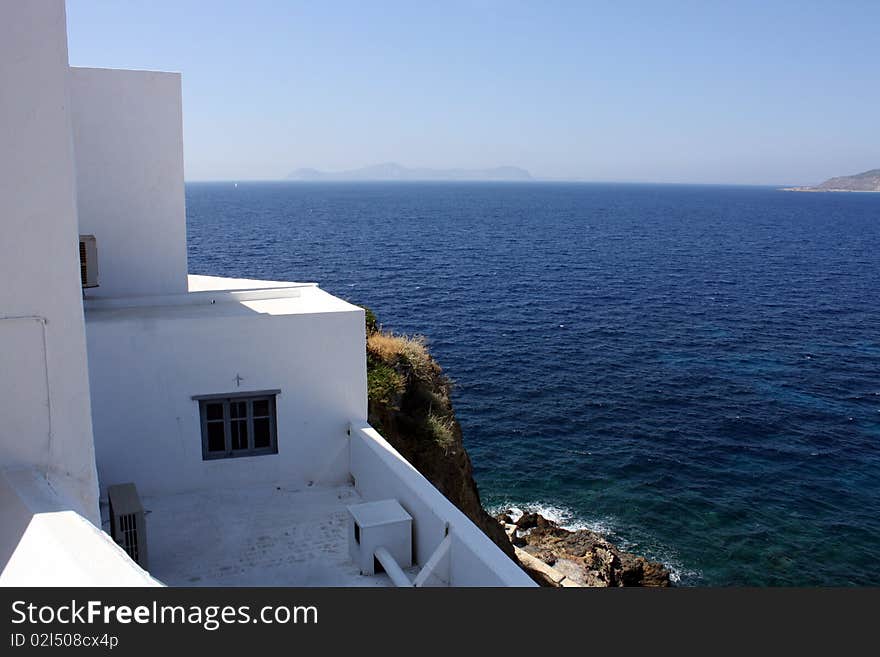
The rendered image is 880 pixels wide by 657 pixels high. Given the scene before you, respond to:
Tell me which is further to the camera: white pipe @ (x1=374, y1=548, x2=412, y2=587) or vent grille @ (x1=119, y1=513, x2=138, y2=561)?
vent grille @ (x1=119, y1=513, x2=138, y2=561)

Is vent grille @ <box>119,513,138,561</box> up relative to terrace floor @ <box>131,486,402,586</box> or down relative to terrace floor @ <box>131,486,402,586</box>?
up

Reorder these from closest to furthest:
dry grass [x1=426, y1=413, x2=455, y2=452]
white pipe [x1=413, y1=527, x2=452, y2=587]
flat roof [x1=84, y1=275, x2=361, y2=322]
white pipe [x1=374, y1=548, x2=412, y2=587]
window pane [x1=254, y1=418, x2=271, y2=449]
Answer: white pipe [x1=413, y1=527, x2=452, y2=587]
white pipe [x1=374, y1=548, x2=412, y2=587]
flat roof [x1=84, y1=275, x2=361, y2=322]
window pane [x1=254, y1=418, x2=271, y2=449]
dry grass [x1=426, y1=413, x2=455, y2=452]

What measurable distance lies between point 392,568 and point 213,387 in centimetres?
353

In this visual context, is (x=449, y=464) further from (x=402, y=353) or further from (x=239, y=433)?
(x=239, y=433)

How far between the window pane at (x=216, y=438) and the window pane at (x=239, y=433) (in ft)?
0.42

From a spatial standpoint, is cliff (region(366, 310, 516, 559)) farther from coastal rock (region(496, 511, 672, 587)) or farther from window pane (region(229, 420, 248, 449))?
window pane (region(229, 420, 248, 449))

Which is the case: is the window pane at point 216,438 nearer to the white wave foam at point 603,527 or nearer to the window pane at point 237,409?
the window pane at point 237,409

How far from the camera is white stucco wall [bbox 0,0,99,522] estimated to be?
16.2ft

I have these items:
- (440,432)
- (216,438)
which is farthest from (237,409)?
(440,432)

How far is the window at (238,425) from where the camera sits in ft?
33.2

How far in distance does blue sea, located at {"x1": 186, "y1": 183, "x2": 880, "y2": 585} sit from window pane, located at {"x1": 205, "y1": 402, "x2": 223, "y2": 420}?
1454 cm

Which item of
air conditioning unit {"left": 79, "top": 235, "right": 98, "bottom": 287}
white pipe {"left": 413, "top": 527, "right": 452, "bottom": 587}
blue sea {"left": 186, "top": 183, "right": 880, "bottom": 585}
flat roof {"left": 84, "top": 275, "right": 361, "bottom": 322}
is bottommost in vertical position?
blue sea {"left": 186, "top": 183, "right": 880, "bottom": 585}

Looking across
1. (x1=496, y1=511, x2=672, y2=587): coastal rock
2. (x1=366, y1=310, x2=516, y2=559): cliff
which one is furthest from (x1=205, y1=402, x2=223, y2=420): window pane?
(x1=496, y1=511, x2=672, y2=587): coastal rock

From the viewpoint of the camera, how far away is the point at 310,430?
34.7ft
